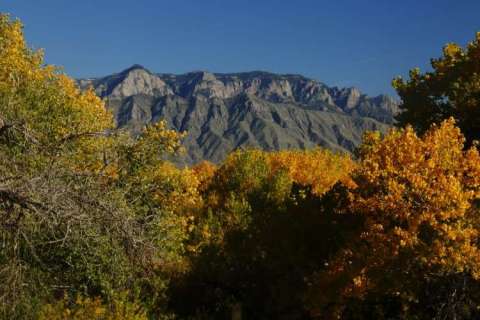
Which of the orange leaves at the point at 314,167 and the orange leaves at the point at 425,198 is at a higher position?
the orange leaves at the point at 314,167

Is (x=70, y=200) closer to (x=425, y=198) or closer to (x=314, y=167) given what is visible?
(x=425, y=198)

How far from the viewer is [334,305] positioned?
34.4m

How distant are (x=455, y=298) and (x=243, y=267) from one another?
2029 cm

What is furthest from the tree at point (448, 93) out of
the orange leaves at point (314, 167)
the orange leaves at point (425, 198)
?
the orange leaves at point (314, 167)

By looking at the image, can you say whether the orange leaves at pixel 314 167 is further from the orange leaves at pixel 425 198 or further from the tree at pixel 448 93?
the orange leaves at pixel 425 198

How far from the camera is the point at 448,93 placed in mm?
47688

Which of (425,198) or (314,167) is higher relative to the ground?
(314,167)

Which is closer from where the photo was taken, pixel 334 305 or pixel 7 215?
pixel 7 215

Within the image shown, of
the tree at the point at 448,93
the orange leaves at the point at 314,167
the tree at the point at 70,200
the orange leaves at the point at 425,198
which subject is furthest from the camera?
the orange leaves at the point at 314,167

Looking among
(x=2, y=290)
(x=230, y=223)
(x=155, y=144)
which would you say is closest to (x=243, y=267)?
(x=230, y=223)

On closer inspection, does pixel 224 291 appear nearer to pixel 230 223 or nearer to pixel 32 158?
pixel 230 223

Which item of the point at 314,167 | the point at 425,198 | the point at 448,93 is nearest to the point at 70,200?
the point at 425,198

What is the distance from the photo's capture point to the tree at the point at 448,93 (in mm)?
45094

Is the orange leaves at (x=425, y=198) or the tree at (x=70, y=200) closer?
the tree at (x=70, y=200)
